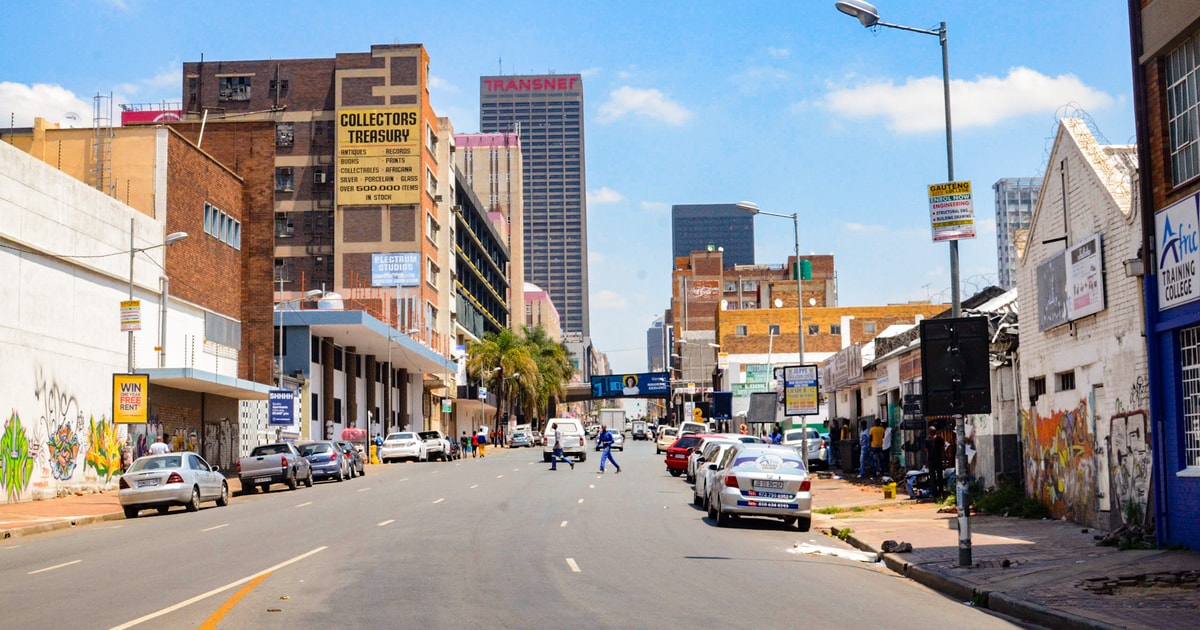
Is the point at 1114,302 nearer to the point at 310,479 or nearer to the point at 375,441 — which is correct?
the point at 310,479

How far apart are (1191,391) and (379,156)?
74.8 metres

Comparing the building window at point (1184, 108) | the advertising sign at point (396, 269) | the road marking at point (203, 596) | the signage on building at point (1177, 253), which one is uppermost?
the advertising sign at point (396, 269)

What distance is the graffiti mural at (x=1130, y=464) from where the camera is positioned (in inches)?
688

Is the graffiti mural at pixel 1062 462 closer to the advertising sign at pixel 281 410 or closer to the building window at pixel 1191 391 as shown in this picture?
the building window at pixel 1191 391

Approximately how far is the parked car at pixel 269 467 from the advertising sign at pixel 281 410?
8.35 metres

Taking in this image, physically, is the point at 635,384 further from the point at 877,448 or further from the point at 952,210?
the point at 952,210

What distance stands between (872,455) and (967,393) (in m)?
23.3

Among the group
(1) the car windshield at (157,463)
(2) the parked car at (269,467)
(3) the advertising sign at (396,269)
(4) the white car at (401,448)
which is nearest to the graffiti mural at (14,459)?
(1) the car windshield at (157,463)

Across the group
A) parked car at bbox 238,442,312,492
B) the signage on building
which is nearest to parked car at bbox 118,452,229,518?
parked car at bbox 238,442,312,492

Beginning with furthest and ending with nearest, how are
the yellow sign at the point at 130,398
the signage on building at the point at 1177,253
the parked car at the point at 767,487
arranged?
1. the yellow sign at the point at 130,398
2. the parked car at the point at 767,487
3. the signage on building at the point at 1177,253

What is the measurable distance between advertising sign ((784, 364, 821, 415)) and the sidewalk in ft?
38.1

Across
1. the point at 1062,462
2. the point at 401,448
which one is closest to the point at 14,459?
the point at 1062,462

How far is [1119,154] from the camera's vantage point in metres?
20.3

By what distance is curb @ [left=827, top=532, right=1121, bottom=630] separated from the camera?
1081cm
